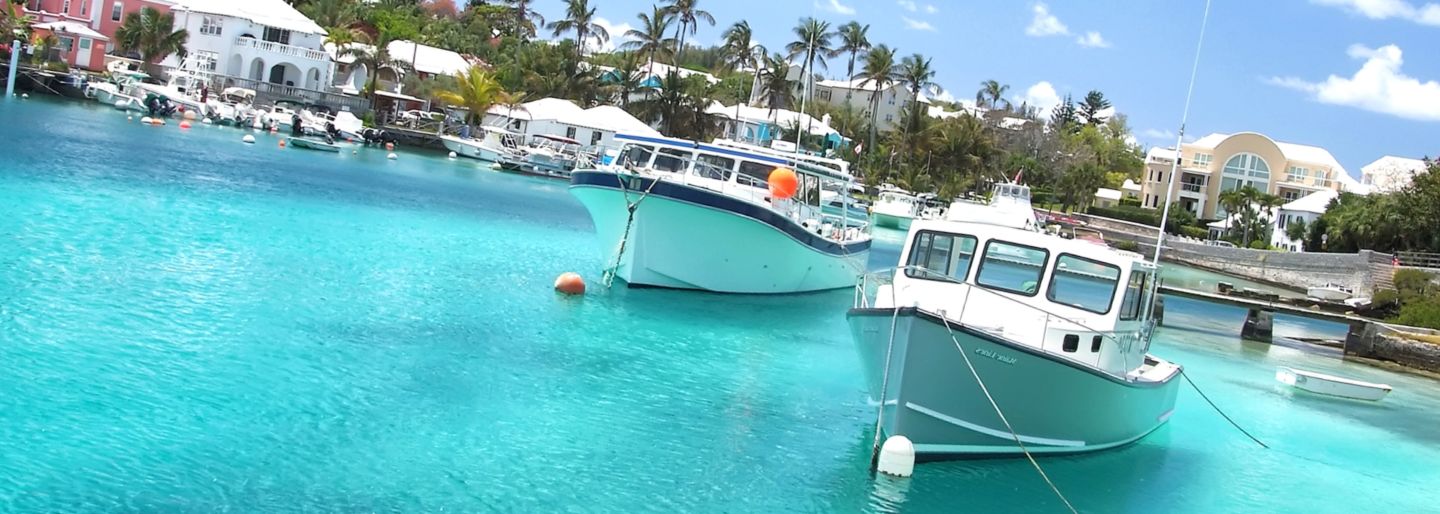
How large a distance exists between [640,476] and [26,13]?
80.9 metres

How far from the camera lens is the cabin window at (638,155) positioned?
27.1 meters

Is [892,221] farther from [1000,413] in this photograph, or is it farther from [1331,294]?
[1000,413]

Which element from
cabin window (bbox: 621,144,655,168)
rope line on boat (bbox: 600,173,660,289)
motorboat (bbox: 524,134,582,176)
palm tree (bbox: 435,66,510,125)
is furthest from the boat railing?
palm tree (bbox: 435,66,510,125)

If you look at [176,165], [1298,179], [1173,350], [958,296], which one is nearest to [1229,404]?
[1173,350]

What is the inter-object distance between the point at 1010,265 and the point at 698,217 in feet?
34.9

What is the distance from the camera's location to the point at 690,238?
25797mm

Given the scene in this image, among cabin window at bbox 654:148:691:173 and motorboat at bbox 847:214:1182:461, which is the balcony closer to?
cabin window at bbox 654:148:691:173

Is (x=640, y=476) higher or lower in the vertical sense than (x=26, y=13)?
lower

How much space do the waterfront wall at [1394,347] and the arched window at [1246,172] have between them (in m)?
70.2

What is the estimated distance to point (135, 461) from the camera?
10961 millimetres

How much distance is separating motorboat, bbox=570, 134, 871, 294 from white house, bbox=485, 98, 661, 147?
144 feet

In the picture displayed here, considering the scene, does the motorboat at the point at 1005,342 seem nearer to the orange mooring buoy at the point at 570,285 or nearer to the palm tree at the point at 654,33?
the orange mooring buoy at the point at 570,285

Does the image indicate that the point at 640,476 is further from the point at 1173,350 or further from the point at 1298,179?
the point at 1298,179

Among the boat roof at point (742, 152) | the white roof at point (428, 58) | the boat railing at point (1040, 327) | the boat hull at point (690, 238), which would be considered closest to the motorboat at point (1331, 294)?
the boat roof at point (742, 152)
